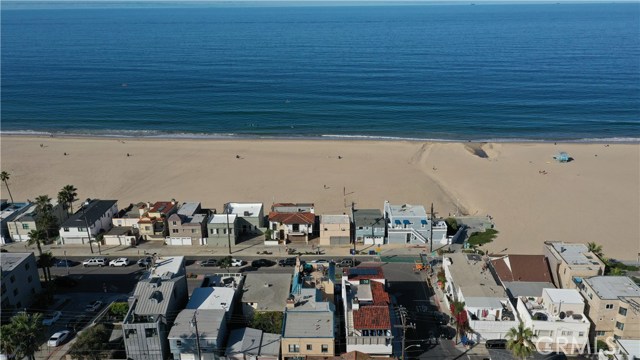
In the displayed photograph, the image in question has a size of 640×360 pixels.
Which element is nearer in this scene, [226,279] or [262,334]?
[262,334]

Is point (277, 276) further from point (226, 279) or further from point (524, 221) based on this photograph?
point (524, 221)

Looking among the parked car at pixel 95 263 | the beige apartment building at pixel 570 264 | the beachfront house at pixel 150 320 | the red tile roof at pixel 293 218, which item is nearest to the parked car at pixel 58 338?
the beachfront house at pixel 150 320

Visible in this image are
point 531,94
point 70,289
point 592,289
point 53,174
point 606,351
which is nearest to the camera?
point 606,351

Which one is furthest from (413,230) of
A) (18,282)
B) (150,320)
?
(18,282)

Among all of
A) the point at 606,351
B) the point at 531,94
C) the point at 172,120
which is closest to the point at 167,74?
the point at 172,120

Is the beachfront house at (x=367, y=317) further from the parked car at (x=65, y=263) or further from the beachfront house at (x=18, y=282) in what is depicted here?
the parked car at (x=65, y=263)

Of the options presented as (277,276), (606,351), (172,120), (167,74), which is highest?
(167,74)
